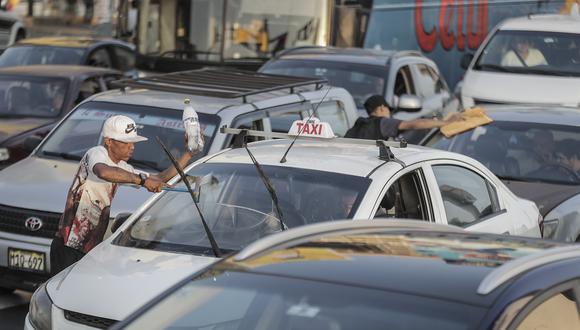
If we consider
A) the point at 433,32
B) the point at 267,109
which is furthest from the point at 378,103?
the point at 433,32

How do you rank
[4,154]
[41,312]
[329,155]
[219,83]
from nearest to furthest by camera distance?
[41,312] < [329,155] < [219,83] < [4,154]

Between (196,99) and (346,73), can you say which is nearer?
(196,99)

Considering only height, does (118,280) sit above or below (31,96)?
above

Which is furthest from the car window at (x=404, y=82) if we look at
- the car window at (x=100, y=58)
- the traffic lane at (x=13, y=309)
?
the traffic lane at (x=13, y=309)

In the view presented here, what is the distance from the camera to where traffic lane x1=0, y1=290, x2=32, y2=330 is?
341 inches

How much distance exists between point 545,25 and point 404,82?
3062 mm

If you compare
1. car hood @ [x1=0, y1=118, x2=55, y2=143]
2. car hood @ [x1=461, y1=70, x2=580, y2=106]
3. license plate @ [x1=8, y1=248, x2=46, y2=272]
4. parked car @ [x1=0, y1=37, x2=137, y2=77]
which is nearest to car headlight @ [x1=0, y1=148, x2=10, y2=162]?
car hood @ [x1=0, y1=118, x2=55, y2=143]

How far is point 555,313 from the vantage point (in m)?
3.85

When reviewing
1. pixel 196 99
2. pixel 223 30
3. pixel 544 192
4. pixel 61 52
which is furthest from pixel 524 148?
pixel 223 30

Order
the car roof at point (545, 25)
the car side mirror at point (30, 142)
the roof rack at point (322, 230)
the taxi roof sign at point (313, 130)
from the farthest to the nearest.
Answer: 1. the car roof at point (545, 25)
2. the car side mirror at point (30, 142)
3. the taxi roof sign at point (313, 130)
4. the roof rack at point (322, 230)

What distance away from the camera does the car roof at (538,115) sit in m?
11.0

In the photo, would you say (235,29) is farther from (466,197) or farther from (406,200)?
(406,200)

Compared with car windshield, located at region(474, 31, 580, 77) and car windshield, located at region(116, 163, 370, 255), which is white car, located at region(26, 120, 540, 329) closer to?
car windshield, located at region(116, 163, 370, 255)

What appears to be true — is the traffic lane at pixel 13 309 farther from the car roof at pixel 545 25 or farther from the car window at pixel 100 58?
the car window at pixel 100 58
